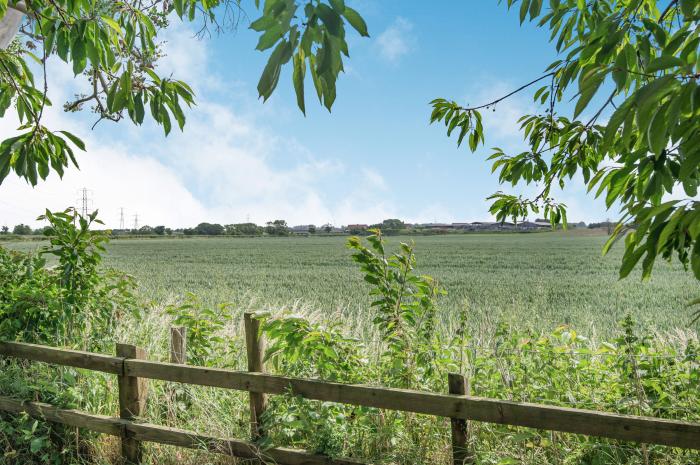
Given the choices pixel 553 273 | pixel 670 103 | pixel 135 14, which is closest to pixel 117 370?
pixel 135 14

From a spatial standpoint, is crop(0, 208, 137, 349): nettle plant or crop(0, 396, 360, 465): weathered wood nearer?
crop(0, 396, 360, 465): weathered wood

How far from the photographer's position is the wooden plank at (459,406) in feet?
8.54

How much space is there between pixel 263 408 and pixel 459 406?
1343 millimetres

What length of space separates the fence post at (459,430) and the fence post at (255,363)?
1.27 metres

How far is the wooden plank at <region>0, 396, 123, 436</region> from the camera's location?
3766 mm

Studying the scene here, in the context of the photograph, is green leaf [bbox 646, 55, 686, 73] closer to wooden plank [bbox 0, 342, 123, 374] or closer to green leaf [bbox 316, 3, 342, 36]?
green leaf [bbox 316, 3, 342, 36]

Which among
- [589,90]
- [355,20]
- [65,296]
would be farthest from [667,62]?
[65,296]

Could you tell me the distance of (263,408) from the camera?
349 centimetres

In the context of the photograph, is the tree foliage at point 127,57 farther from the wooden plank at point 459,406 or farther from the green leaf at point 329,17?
Answer: the wooden plank at point 459,406

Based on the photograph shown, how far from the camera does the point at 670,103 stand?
3.59 ft

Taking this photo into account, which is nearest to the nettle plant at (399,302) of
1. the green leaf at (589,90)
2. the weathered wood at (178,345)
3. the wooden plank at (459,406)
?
the wooden plank at (459,406)

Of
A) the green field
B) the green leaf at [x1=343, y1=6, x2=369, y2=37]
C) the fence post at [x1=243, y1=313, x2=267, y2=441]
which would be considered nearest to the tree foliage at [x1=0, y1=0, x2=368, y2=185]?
the green leaf at [x1=343, y1=6, x2=369, y2=37]

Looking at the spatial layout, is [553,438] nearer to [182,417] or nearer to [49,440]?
[182,417]

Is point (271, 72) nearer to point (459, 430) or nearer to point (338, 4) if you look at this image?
point (338, 4)
